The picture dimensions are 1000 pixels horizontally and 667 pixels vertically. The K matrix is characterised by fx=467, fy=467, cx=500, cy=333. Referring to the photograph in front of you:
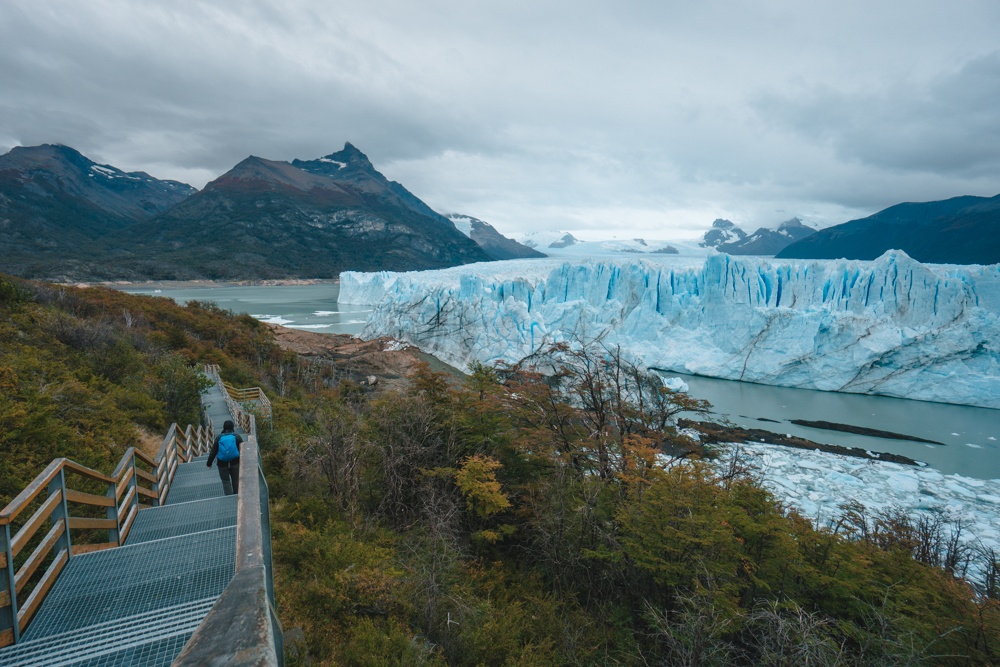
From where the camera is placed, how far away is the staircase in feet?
6.40

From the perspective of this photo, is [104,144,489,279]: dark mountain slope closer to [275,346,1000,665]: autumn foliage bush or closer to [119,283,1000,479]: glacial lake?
[119,283,1000,479]: glacial lake

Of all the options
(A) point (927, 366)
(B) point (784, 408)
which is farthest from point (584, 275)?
(A) point (927, 366)

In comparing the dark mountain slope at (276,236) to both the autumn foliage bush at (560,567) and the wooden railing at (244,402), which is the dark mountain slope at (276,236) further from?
the autumn foliage bush at (560,567)

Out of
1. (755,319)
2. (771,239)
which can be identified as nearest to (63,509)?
(755,319)

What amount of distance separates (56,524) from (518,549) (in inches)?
195

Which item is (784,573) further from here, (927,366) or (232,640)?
(927,366)

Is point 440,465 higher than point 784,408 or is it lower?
higher

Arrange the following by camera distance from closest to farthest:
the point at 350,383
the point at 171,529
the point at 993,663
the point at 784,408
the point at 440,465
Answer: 1. the point at 171,529
2. the point at 993,663
3. the point at 440,465
4. the point at 350,383
5. the point at 784,408

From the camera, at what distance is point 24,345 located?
764 centimetres

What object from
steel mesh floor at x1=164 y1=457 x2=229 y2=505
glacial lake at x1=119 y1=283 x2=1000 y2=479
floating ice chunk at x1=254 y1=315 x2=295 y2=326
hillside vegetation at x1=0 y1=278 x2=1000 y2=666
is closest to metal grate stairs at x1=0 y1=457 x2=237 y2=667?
hillside vegetation at x1=0 y1=278 x2=1000 y2=666

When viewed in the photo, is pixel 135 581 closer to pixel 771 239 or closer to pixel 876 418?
pixel 876 418

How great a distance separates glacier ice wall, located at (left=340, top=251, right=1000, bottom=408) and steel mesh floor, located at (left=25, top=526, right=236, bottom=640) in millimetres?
19518

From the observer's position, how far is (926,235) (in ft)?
149

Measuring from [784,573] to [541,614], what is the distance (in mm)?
2620
